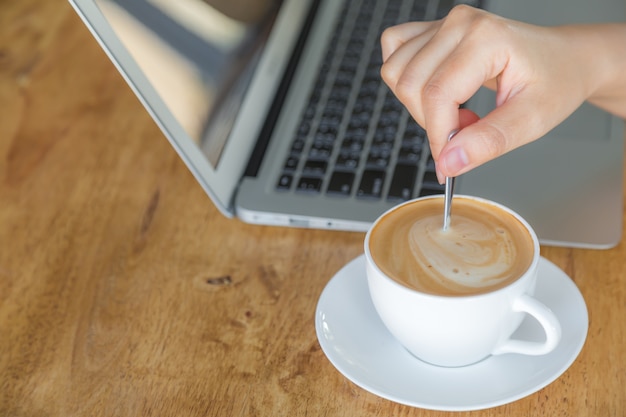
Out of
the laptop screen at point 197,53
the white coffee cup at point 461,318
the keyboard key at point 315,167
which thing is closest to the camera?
the white coffee cup at point 461,318

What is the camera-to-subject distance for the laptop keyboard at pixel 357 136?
0.75m

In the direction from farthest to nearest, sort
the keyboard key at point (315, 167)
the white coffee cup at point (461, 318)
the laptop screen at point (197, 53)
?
1. the keyboard key at point (315, 167)
2. the laptop screen at point (197, 53)
3. the white coffee cup at point (461, 318)

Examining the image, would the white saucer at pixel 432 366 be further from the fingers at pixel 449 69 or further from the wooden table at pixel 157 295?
the fingers at pixel 449 69

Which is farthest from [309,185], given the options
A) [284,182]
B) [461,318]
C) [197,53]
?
[461,318]

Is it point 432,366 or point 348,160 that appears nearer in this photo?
point 432,366

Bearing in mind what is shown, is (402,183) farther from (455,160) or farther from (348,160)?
(455,160)

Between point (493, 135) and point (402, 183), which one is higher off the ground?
point (493, 135)

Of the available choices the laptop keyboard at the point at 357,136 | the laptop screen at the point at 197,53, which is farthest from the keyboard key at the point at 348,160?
the laptop screen at the point at 197,53

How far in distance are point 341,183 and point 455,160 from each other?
22 centimetres

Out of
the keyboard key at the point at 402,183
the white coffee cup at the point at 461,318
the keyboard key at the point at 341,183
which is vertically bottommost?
the keyboard key at the point at 341,183

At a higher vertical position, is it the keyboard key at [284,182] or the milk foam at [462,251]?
the milk foam at [462,251]

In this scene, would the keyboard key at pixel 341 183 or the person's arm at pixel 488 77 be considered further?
the keyboard key at pixel 341 183

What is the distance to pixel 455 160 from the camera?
1.79ft

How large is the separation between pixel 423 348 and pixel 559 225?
0.21 m
